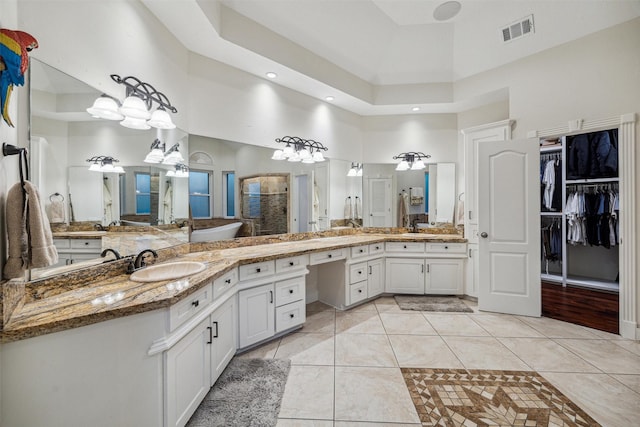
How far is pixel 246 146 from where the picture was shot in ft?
9.71

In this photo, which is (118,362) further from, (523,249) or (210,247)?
(523,249)

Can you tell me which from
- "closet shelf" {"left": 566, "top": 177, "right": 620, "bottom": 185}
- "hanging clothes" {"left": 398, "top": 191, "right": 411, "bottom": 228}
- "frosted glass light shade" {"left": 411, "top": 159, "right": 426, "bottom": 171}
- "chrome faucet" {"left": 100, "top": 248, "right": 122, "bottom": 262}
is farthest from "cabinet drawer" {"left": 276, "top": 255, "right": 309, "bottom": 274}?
"closet shelf" {"left": 566, "top": 177, "right": 620, "bottom": 185}

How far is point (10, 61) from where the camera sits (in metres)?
1.06

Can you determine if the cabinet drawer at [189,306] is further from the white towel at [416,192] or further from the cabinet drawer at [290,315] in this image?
Answer: the white towel at [416,192]

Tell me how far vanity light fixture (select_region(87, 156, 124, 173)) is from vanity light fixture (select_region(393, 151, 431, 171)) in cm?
357

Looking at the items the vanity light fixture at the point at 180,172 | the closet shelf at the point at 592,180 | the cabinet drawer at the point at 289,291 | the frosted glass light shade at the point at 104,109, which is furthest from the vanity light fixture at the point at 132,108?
the closet shelf at the point at 592,180

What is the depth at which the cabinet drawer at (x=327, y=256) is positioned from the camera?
2.82 meters

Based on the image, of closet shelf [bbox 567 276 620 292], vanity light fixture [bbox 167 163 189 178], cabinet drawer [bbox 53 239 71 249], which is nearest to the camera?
cabinet drawer [bbox 53 239 71 249]

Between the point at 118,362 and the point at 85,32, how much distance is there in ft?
6.22

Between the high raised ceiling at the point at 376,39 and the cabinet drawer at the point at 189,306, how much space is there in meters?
2.21

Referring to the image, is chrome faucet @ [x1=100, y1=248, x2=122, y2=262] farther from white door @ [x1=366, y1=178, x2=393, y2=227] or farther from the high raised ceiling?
white door @ [x1=366, y1=178, x2=393, y2=227]

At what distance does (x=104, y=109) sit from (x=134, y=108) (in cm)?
17

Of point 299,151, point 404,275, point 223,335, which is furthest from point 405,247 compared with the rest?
point 223,335

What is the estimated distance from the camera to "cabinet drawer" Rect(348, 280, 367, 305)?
329cm
